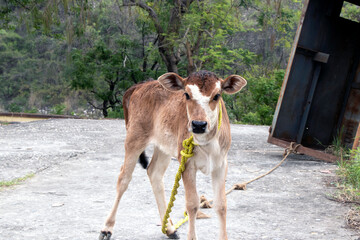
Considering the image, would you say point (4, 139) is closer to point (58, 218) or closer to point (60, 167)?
point (60, 167)

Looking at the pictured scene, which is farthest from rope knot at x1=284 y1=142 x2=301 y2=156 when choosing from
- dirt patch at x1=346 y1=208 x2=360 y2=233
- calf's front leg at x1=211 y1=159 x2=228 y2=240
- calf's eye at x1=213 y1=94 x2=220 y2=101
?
calf's eye at x1=213 y1=94 x2=220 y2=101

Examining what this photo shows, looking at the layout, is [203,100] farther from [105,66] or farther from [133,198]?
[105,66]

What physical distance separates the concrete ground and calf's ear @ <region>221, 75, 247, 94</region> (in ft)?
5.31

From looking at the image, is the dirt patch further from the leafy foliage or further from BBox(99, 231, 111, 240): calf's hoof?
the leafy foliage

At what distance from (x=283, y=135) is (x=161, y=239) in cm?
583

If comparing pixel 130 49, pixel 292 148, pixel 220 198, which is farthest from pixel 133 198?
pixel 130 49

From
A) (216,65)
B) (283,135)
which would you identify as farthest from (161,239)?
(216,65)

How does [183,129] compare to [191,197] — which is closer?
[191,197]

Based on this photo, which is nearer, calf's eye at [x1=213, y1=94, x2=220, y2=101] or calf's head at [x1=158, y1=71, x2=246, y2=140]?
calf's head at [x1=158, y1=71, x2=246, y2=140]

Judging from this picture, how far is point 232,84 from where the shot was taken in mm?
4160

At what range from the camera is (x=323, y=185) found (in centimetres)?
711

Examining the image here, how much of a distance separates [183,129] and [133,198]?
2.13 m

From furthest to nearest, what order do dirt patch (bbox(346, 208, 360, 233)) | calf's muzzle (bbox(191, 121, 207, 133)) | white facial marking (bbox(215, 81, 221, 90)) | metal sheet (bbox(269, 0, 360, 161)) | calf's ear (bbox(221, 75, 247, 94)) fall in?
metal sheet (bbox(269, 0, 360, 161))
dirt patch (bbox(346, 208, 360, 233))
calf's ear (bbox(221, 75, 247, 94))
white facial marking (bbox(215, 81, 221, 90))
calf's muzzle (bbox(191, 121, 207, 133))

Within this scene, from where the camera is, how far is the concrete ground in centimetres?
495
